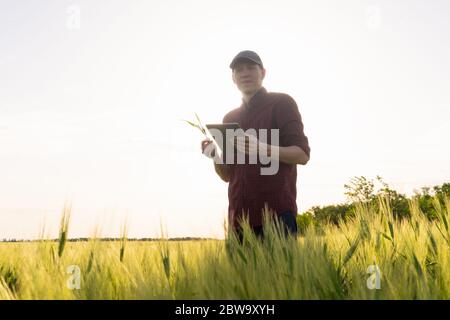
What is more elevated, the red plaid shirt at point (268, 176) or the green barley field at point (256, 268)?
the red plaid shirt at point (268, 176)

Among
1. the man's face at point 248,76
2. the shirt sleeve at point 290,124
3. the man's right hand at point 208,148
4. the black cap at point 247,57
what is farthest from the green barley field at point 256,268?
the black cap at point 247,57

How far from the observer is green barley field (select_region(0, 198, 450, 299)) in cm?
207

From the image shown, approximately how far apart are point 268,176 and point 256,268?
1042 mm

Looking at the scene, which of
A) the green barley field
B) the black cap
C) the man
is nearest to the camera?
the green barley field

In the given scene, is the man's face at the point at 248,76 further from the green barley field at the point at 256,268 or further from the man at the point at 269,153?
the green barley field at the point at 256,268

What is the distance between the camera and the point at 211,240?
8.96 ft

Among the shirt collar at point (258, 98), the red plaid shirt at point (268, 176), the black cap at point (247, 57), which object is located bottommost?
the red plaid shirt at point (268, 176)

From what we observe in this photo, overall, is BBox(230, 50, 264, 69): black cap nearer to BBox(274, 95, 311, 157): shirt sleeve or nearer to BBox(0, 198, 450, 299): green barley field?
BBox(274, 95, 311, 157): shirt sleeve

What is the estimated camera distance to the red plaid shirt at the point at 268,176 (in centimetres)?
321

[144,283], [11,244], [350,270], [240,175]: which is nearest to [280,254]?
[350,270]

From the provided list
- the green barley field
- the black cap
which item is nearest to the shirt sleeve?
the black cap

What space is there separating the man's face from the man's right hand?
0.48 metres

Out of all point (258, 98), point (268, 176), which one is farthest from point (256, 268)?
point (258, 98)

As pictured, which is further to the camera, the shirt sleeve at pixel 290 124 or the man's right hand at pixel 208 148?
the man's right hand at pixel 208 148
